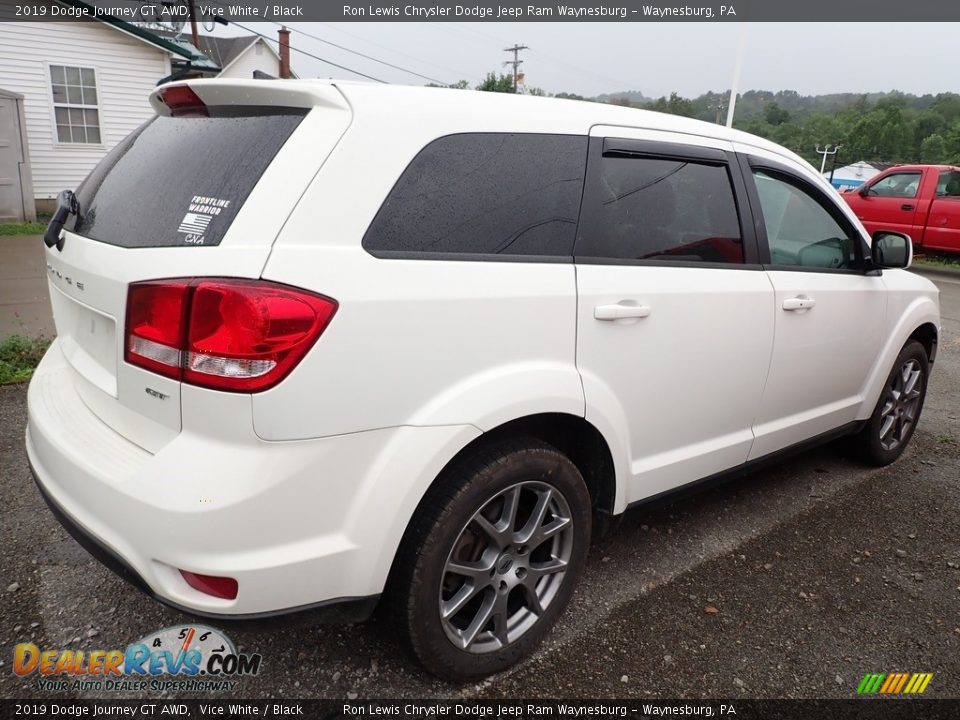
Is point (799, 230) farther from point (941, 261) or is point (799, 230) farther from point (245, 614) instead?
point (941, 261)

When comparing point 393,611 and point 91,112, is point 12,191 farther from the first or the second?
point 393,611

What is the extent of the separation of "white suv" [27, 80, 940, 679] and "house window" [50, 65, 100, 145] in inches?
511

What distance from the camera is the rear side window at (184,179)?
1.77m

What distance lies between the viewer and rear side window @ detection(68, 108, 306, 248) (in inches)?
69.7

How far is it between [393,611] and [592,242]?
132 cm

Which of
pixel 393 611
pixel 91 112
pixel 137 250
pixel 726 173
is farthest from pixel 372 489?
pixel 91 112

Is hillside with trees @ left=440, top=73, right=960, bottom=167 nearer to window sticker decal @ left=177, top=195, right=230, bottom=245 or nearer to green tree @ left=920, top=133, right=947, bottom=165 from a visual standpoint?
green tree @ left=920, top=133, right=947, bottom=165

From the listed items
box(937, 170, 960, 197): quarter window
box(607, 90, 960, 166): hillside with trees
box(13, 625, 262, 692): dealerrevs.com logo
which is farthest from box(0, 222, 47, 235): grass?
box(607, 90, 960, 166): hillside with trees

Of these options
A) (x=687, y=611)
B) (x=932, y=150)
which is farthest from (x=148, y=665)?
(x=932, y=150)

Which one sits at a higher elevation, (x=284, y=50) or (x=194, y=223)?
(x=284, y=50)

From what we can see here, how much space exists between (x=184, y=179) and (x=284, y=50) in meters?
35.3

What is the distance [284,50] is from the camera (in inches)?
1297

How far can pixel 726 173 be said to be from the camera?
2.81 metres

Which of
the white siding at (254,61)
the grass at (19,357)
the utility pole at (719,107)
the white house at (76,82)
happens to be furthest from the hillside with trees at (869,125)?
the grass at (19,357)
